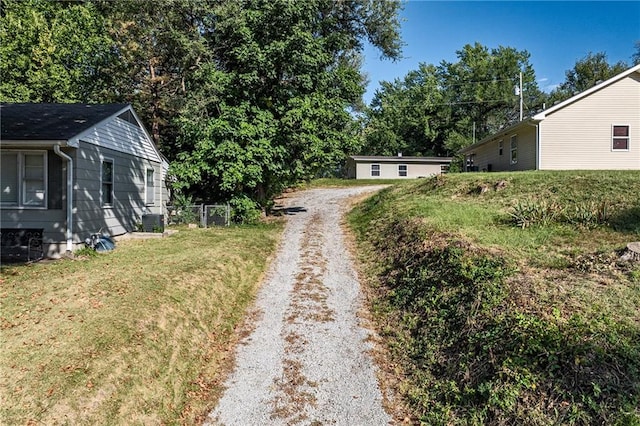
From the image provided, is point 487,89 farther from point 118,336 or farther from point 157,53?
point 118,336

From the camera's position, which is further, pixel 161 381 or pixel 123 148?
pixel 123 148

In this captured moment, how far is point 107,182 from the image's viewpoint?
34.9 ft

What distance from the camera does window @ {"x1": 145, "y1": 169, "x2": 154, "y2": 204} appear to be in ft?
44.1

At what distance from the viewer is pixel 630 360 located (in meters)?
3.63

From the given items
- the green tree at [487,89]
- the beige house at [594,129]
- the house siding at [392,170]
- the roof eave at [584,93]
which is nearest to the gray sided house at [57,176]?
the roof eave at [584,93]

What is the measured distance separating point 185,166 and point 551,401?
13.2m

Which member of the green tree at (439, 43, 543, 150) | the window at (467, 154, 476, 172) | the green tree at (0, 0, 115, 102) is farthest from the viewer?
the green tree at (439, 43, 543, 150)

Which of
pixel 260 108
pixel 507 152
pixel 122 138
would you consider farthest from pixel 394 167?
pixel 122 138

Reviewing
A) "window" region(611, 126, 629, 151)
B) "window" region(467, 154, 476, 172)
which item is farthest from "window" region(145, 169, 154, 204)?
"window" region(467, 154, 476, 172)

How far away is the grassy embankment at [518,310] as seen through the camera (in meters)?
3.68

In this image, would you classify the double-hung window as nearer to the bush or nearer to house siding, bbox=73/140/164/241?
house siding, bbox=73/140/164/241

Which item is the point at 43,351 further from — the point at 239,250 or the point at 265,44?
the point at 265,44

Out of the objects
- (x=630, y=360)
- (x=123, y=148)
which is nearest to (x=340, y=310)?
(x=630, y=360)

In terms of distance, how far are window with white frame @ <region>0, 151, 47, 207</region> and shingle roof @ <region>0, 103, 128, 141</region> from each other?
49 cm
